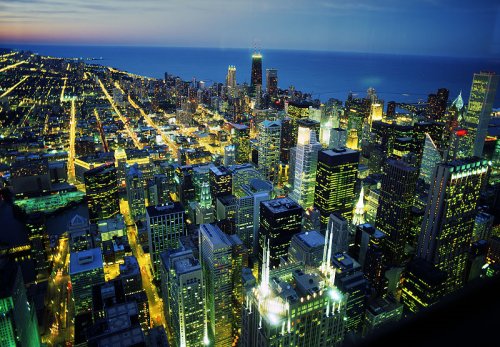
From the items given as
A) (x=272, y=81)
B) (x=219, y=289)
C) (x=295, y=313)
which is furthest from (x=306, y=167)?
(x=272, y=81)

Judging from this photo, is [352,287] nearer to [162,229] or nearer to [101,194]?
[162,229]

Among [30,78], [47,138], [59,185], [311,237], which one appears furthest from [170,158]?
[30,78]

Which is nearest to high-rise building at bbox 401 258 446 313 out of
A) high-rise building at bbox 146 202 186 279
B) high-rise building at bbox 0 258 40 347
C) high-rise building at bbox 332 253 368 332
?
high-rise building at bbox 332 253 368 332

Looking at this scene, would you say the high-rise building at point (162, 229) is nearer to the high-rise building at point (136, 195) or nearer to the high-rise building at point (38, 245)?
the high-rise building at point (136, 195)

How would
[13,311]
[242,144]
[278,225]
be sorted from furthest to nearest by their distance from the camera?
[242,144], [278,225], [13,311]

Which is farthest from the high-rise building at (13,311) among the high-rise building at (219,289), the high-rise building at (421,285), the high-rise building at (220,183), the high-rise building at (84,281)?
the high-rise building at (421,285)

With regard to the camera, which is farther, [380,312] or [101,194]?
[101,194]

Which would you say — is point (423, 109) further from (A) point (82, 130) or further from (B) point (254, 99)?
(A) point (82, 130)

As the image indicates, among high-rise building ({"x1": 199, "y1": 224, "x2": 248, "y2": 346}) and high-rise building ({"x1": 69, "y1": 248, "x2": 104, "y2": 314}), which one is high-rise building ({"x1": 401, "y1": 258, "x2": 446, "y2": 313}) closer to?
high-rise building ({"x1": 199, "y1": 224, "x2": 248, "y2": 346})
